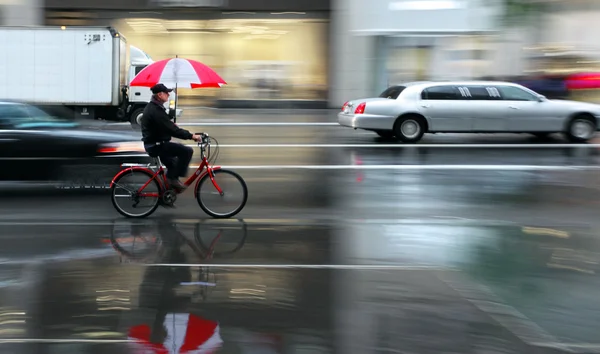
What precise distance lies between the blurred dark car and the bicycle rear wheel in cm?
140

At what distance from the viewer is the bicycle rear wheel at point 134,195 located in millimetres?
9578

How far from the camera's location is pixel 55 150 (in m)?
10.8

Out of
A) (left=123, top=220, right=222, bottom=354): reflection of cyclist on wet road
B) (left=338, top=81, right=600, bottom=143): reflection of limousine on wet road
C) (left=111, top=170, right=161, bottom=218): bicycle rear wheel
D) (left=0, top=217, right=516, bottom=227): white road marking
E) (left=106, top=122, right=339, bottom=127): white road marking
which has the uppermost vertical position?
(left=338, top=81, right=600, bottom=143): reflection of limousine on wet road

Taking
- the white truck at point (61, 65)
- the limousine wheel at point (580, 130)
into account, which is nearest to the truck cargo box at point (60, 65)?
the white truck at point (61, 65)

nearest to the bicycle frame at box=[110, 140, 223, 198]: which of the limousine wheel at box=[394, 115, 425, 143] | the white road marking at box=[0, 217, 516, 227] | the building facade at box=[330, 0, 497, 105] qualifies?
the white road marking at box=[0, 217, 516, 227]

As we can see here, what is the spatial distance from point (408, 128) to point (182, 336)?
44.1 ft

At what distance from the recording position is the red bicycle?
955 centimetres

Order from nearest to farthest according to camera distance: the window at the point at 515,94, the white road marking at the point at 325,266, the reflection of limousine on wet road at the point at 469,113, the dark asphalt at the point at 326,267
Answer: the dark asphalt at the point at 326,267, the white road marking at the point at 325,266, the reflection of limousine on wet road at the point at 469,113, the window at the point at 515,94

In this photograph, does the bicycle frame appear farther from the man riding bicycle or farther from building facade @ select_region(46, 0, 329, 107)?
building facade @ select_region(46, 0, 329, 107)

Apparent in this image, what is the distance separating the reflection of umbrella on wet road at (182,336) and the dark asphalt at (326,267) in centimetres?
4

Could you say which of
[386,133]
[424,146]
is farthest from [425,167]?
[386,133]

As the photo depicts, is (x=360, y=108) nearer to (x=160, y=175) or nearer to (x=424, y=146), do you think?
(x=424, y=146)

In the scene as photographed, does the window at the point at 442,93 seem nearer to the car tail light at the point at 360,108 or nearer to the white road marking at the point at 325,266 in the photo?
the car tail light at the point at 360,108

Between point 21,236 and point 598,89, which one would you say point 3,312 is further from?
point 598,89
